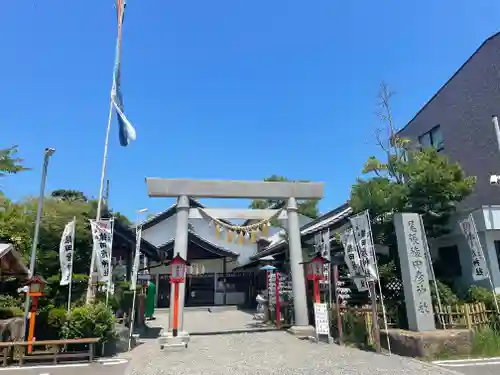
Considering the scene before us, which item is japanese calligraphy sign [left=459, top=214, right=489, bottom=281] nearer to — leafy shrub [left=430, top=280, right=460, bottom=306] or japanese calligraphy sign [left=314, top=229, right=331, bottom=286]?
leafy shrub [left=430, top=280, right=460, bottom=306]

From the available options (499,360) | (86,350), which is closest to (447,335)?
(499,360)

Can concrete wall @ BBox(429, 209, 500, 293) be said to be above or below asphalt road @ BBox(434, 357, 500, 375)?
above

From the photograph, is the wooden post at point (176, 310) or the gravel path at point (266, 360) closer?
the gravel path at point (266, 360)

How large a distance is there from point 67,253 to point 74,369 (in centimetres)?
373

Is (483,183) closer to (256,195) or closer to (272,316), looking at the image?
(256,195)

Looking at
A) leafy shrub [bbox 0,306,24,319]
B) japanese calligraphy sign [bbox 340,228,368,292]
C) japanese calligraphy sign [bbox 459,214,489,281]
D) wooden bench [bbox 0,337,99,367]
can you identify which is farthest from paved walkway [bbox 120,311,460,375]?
leafy shrub [bbox 0,306,24,319]

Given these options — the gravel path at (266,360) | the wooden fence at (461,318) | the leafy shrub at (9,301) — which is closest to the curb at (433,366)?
the gravel path at (266,360)

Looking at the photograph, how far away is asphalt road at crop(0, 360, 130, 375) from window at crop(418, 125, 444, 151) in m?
16.5

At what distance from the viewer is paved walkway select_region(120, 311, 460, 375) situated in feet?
25.7

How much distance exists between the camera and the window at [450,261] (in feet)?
44.1

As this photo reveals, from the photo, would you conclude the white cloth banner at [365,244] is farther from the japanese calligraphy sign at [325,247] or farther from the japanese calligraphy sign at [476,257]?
the japanese calligraphy sign at [476,257]

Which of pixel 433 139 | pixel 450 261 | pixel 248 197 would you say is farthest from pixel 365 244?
pixel 433 139

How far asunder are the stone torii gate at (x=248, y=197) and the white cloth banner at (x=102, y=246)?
2026 mm

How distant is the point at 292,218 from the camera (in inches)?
555
